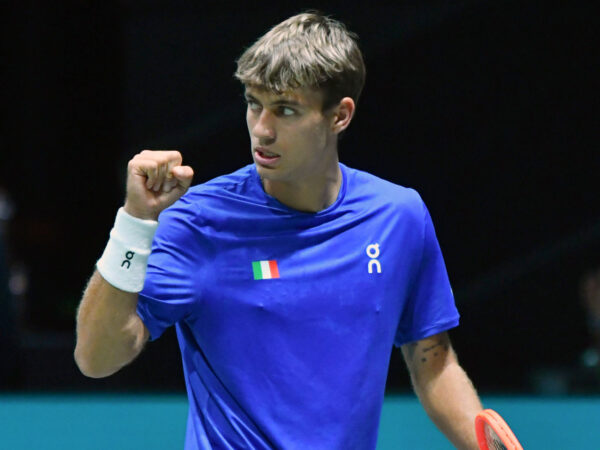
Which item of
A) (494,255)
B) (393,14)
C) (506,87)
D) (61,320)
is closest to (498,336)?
(494,255)

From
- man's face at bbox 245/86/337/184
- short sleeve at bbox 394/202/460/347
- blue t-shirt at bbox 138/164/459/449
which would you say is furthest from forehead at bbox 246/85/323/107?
short sleeve at bbox 394/202/460/347

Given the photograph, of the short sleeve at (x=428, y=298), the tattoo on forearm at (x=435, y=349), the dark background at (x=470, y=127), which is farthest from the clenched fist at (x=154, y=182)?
the dark background at (x=470, y=127)

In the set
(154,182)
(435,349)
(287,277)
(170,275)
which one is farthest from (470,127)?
(154,182)

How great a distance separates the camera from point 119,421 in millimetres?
4480

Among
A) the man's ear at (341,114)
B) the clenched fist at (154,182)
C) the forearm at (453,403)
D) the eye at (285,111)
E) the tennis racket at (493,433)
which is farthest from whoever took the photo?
the forearm at (453,403)

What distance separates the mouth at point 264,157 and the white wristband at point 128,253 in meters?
0.29

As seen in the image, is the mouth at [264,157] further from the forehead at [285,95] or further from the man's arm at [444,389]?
the man's arm at [444,389]

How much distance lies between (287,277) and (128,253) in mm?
424

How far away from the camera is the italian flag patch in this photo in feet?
8.52

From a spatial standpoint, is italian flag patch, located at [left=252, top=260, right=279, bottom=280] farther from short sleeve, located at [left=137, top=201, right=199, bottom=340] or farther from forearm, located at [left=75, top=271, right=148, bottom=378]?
forearm, located at [left=75, top=271, right=148, bottom=378]

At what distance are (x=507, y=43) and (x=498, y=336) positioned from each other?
1.91 meters

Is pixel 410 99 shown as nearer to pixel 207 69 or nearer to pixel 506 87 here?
pixel 506 87

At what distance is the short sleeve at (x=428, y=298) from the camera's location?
281 cm

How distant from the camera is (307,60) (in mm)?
2547
